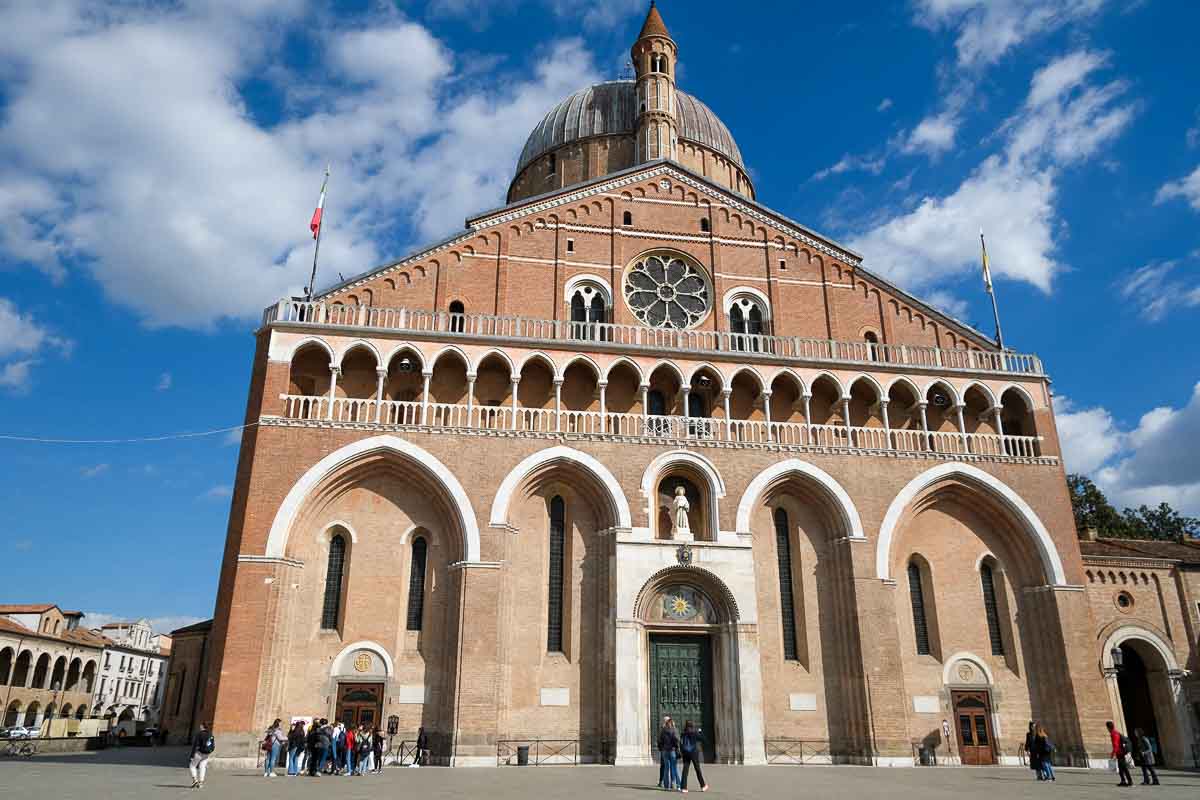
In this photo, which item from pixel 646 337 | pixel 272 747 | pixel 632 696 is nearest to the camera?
pixel 272 747

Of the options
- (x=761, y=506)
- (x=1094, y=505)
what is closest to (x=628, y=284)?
(x=761, y=506)

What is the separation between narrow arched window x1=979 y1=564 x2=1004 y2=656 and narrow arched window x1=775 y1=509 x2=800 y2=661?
221 inches

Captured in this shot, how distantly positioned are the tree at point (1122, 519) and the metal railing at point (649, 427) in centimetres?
1781

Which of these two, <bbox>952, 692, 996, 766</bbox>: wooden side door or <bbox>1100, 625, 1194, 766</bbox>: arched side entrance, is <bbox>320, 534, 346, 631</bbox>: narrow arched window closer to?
<bbox>952, 692, 996, 766</bbox>: wooden side door

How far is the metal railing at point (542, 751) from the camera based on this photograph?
20344 millimetres

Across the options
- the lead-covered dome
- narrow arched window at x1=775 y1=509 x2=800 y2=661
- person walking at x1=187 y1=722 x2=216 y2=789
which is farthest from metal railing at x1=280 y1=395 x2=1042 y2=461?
the lead-covered dome

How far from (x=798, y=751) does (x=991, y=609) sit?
7237mm

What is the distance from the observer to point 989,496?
24.3 meters

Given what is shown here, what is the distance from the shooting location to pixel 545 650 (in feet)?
71.9

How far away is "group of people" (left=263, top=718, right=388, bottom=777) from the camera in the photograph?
1755 centimetres

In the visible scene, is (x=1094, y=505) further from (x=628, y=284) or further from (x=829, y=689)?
(x=628, y=284)

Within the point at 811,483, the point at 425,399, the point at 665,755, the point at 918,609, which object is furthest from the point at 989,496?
the point at 425,399

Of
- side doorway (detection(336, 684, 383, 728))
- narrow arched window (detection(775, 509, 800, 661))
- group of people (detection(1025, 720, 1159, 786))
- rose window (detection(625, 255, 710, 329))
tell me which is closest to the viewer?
group of people (detection(1025, 720, 1159, 786))

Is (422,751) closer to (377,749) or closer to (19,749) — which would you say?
(377,749)
